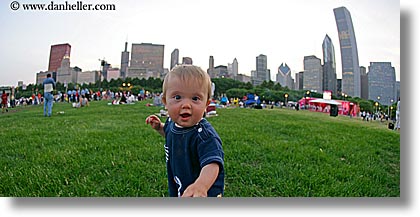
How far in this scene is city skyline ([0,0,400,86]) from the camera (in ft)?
8.20

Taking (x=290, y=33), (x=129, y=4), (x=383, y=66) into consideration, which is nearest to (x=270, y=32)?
(x=290, y=33)

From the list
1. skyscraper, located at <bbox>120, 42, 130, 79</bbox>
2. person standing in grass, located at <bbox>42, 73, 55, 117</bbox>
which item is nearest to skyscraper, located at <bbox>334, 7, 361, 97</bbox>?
skyscraper, located at <bbox>120, 42, 130, 79</bbox>

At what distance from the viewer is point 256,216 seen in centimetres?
229

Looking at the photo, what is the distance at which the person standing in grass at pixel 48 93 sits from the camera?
2699mm

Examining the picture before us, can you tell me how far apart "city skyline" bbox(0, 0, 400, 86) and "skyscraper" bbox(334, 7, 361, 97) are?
41mm

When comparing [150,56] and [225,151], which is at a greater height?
[150,56]

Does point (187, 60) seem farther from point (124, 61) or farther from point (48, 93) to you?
point (48, 93)

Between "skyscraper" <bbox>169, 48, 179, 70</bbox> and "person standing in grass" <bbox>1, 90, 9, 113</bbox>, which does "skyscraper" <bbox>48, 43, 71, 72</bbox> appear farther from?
"skyscraper" <bbox>169, 48, 179, 70</bbox>

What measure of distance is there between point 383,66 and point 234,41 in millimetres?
1167

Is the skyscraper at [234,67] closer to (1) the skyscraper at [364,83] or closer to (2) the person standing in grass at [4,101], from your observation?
(1) the skyscraper at [364,83]

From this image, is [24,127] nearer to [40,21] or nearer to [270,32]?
[40,21]

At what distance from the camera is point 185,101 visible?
1360 millimetres

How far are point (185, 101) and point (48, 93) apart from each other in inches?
73.0

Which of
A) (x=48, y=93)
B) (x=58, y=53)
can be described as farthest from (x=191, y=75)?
(x=48, y=93)
